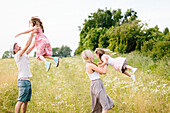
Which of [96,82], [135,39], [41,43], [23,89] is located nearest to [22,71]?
[23,89]

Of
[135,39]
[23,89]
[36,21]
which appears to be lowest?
[23,89]

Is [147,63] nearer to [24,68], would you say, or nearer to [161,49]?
[161,49]

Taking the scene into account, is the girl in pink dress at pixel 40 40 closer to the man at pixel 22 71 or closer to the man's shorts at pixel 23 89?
the man at pixel 22 71

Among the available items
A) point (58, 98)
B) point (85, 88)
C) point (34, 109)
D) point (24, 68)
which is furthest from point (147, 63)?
point (24, 68)

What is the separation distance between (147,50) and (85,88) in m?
8.16

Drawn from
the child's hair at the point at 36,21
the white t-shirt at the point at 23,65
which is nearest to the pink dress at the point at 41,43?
the child's hair at the point at 36,21

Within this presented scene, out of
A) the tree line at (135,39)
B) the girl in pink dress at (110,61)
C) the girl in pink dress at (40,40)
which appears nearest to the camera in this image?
the girl in pink dress at (40,40)

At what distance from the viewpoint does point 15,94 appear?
317 inches

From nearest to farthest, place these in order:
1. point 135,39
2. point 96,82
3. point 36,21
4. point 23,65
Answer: point 36,21 < point 96,82 < point 23,65 < point 135,39

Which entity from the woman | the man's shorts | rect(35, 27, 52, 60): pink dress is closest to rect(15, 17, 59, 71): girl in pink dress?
rect(35, 27, 52, 60): pink dress

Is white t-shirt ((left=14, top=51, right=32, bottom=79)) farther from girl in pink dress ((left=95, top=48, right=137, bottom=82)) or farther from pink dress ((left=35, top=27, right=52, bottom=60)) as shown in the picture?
girl in pink dress ((left=95, top=48, right=137, bottom=82))

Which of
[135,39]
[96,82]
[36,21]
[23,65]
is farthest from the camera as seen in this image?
[135,39]

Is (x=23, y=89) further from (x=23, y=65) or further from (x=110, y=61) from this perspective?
(x=110, y=61)

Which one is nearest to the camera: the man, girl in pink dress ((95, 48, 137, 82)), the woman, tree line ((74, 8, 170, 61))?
the woman
